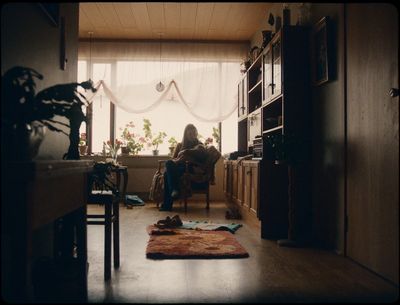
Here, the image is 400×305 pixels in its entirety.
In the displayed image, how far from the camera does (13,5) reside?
1.88 meters

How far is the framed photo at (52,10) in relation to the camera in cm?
225

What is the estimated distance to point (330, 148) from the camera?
10.7ft

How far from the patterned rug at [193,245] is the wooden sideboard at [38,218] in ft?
3.24

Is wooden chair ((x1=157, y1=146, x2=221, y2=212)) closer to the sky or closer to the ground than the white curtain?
closer to the ground

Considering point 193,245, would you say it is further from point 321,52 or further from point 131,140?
point 131,140

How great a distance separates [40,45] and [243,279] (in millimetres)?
1699

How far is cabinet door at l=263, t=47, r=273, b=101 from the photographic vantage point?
430 centimetres

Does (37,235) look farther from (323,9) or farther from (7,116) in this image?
(323,9)

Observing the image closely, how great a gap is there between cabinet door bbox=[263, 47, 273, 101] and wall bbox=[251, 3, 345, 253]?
0.67 m

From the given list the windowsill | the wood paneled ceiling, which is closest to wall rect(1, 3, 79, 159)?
the wood paneled ceiling

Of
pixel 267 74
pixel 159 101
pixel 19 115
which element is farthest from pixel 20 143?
pixel 159 101

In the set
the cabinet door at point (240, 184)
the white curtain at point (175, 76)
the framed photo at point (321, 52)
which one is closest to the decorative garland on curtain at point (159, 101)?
the white curtain at point (175, 76)

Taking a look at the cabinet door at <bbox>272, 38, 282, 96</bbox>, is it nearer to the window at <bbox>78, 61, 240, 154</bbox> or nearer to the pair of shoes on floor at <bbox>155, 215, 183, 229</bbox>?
the pair of shoes on floor at <bbox>155, 215, 183, 229</bbox>

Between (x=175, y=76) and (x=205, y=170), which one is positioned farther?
(x=175, y=76)
